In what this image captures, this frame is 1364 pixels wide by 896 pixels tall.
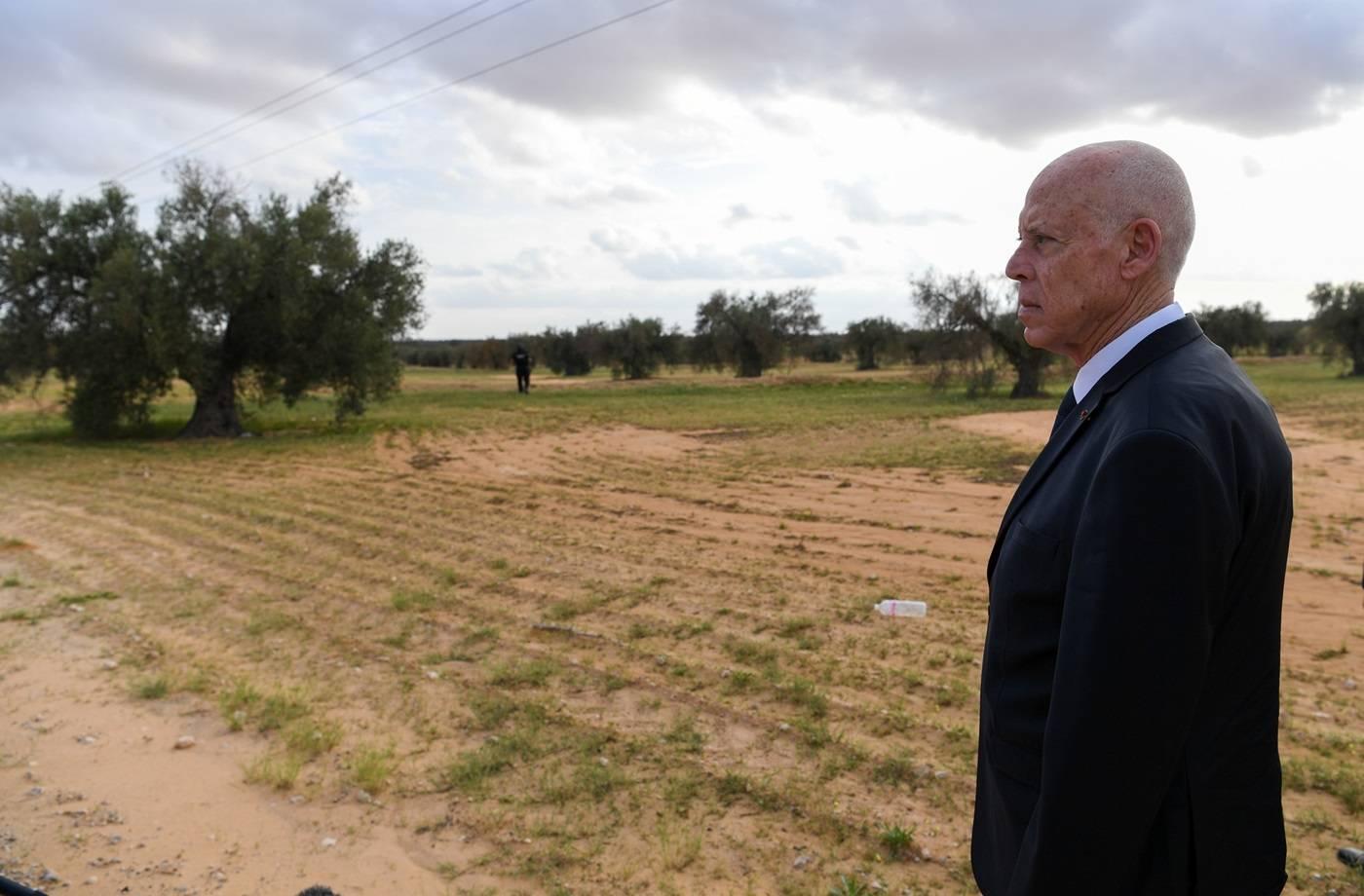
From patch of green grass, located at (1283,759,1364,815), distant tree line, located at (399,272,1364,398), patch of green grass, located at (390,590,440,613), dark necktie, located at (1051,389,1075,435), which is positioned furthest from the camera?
distant tree line, located at (399,272,1364,398)

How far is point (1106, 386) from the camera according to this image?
162 cm

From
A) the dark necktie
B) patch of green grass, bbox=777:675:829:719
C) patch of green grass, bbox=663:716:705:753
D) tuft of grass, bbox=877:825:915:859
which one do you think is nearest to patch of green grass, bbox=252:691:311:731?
patch of green grass, bbox=663:716:705:753

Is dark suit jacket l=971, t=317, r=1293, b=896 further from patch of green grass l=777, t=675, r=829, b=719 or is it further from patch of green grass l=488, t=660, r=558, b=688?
patch of green grass l=488, t=660, r=558, b=688

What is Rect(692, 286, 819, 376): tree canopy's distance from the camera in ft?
163

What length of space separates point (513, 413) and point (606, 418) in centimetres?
292

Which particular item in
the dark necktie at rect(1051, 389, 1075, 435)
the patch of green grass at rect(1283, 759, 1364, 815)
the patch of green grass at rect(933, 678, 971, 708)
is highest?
the dark necktie at rect(1051, 389, 1075, 435)

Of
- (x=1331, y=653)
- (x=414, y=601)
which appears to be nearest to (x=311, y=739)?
(x=414, y=601)

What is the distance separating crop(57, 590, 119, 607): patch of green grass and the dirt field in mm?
21

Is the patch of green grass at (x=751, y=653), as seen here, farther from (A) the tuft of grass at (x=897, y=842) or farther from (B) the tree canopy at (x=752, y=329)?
(B) the tree canopy at (x=752, y=329)

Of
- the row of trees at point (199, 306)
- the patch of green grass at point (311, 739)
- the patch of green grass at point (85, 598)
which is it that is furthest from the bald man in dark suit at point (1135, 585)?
the row of trees at point (199, 306)

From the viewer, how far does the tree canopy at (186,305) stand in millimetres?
17797

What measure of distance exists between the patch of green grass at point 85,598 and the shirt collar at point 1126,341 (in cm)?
757

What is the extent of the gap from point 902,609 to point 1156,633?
5369 mm

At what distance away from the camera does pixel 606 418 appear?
23156 mm
